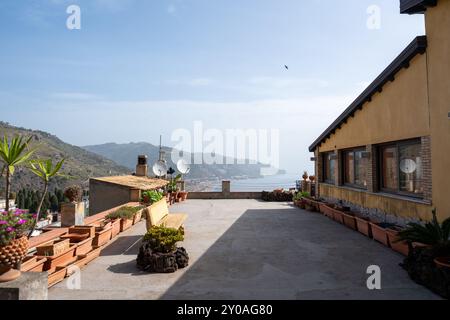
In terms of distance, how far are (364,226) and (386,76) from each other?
473 centimetres

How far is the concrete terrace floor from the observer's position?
18.0 feet

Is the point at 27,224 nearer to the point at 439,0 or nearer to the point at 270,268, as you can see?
the point at 270,268

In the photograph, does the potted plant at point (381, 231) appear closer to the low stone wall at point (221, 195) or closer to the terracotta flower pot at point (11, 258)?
the terracotta flower pot at point (11, 258)

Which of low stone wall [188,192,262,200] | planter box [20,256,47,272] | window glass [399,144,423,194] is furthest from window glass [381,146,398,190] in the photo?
low stone wall [188,192,262,200]

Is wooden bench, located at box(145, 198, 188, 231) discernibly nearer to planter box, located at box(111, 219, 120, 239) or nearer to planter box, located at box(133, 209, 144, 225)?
planter box, located at box(111, 219, 120, 239)

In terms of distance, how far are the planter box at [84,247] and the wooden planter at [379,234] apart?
781 centimetres

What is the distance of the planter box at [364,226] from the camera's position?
9.83 metres

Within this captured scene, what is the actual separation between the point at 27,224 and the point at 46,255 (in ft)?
8.03

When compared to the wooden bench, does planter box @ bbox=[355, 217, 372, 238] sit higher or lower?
lower

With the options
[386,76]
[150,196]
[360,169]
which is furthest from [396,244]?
[150,196]

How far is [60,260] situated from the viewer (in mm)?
6492

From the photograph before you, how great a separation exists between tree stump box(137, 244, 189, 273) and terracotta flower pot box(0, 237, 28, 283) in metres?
2.76

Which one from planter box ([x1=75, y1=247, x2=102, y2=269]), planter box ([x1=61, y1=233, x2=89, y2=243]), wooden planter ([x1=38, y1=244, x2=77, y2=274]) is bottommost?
planter box ([x1=75, y1=247, x2=102, y2=269])
